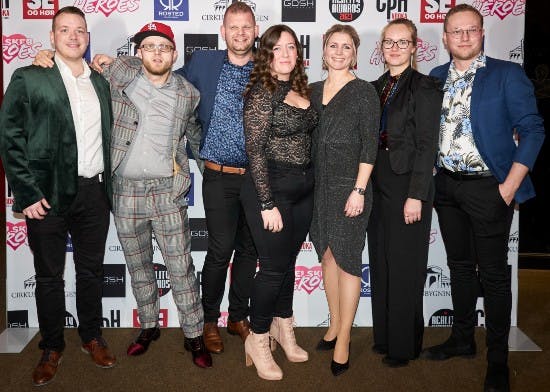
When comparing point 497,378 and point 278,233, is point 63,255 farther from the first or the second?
point 497,378

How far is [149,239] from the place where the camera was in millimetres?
3146

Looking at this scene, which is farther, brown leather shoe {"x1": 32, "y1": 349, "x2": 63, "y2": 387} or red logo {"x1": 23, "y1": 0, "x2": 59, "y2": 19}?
red logo {"x1": 23, "y1": 0, "x2": 59, "y2": 19}

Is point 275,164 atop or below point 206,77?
below

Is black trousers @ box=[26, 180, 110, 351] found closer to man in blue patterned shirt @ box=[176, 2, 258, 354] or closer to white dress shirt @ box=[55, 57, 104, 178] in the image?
white dress shirt @ box=[55, 57, 104, 178]

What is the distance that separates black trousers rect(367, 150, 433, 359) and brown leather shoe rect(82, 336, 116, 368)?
155 cm

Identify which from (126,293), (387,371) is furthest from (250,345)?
(126,293)

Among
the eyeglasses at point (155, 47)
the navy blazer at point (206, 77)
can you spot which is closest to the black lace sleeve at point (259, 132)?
the navy blazer at point (206, 77)

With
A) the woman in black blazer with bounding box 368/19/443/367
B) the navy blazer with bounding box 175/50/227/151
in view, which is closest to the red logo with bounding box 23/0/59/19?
the navy blazer with bounding box 175/50/227/151

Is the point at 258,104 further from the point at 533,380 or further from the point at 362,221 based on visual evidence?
the point at 533,380

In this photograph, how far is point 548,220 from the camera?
5.33 meters

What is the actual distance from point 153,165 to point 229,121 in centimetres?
48

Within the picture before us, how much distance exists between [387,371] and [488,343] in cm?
55

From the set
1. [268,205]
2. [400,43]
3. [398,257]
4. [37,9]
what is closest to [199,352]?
[268,205]

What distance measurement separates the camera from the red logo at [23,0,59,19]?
11.2ft
